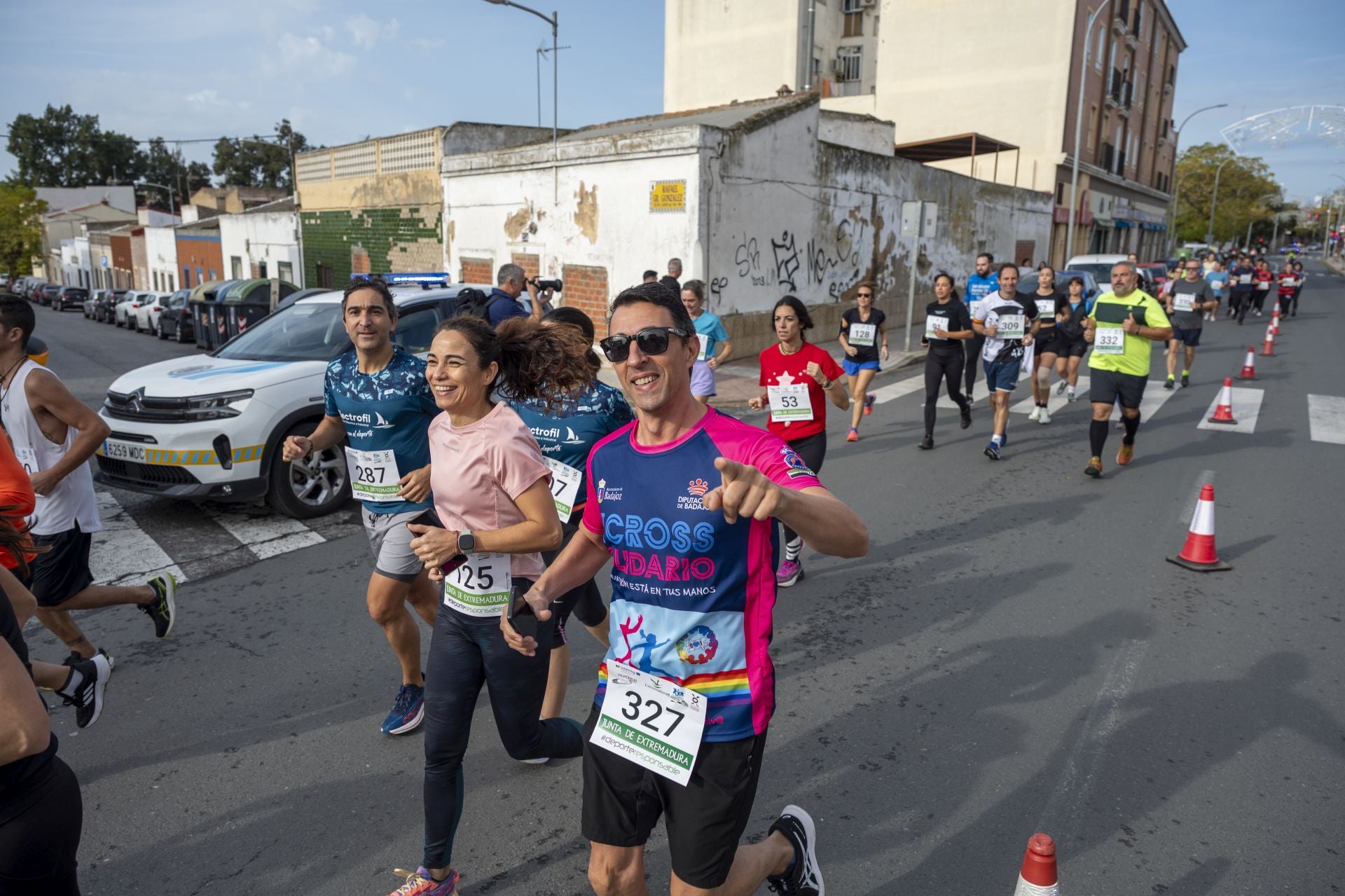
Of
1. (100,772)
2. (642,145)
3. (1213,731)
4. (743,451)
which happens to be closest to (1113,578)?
(1213,731)

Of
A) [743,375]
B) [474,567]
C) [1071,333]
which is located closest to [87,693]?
[474,567]

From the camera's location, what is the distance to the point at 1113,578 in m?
5.91

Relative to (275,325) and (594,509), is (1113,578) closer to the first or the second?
(594,509)

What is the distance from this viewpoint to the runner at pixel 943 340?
938 cm

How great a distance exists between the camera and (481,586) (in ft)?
9.51

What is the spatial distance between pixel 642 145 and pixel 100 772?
14183 mm

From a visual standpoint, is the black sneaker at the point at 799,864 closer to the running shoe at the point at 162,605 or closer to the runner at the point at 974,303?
the running shoe at the point at 162,605

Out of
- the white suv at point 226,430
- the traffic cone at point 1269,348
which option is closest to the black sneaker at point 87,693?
the white suv at point 226,430

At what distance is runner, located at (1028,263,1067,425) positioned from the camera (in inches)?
436

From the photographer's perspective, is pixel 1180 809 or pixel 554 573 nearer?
pixel 554 573

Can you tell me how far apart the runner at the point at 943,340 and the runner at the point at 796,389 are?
392 centimetres

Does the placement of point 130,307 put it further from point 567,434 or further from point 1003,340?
point 567,434

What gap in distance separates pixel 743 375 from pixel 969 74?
2762 centimetres

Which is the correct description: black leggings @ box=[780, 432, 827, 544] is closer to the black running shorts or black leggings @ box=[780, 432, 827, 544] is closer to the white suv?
the white suv
